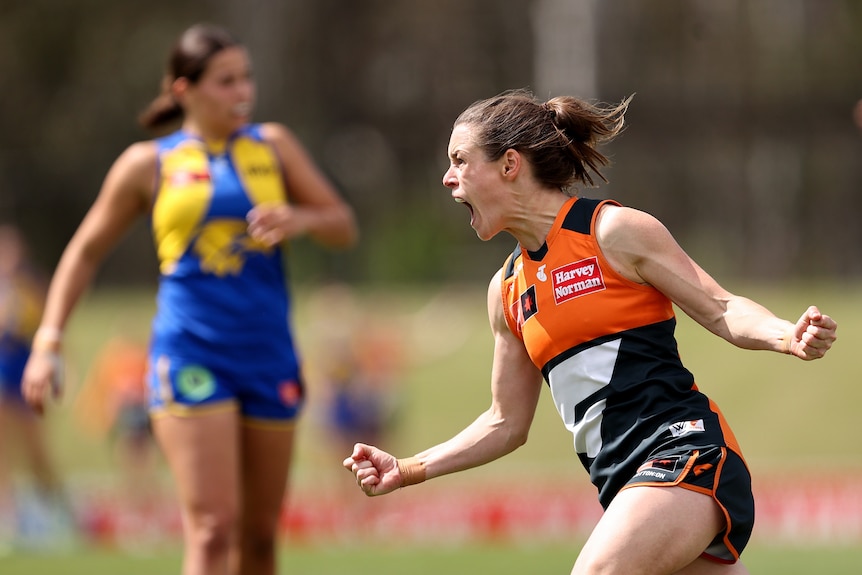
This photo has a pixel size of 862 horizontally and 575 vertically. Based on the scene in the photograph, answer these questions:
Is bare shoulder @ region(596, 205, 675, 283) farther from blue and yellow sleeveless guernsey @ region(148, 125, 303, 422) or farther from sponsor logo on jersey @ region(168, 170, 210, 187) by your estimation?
sponsor logo on jersey @ region(168, 170, 210, 187)

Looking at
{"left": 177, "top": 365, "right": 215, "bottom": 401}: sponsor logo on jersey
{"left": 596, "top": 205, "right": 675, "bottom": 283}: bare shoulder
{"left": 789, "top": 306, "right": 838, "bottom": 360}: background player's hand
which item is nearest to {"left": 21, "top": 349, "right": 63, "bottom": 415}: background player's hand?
{"left": 177, "top": 365, "right": 215, "bottom": 401}: sponsor logo on jersey

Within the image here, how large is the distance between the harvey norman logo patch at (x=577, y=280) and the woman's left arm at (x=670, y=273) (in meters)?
0.06

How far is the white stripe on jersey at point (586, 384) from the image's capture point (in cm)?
390

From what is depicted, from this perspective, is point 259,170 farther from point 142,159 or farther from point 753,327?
point 753,327

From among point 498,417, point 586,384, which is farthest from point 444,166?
point 586,384

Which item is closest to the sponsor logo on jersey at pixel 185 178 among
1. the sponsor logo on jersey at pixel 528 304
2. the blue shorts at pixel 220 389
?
the blue shorts at pixel 220 389

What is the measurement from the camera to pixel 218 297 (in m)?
5.39

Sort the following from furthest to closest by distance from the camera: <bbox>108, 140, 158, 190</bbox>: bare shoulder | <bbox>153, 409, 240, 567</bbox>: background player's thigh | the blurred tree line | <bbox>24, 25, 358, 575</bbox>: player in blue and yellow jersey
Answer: the blurred tree line < <bbox>108, 140, 158, 190</bbox>: bare shoulder < <bbox>24, 25, 358, 575</bbox>: player in blue and yellow jersey < <bbox>153, 409, 240, 567</bbox>: background player's thigh

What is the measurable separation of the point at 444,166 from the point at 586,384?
90.1ft

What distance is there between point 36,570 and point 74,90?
30.0m

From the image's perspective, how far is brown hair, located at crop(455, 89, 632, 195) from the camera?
4043 mm

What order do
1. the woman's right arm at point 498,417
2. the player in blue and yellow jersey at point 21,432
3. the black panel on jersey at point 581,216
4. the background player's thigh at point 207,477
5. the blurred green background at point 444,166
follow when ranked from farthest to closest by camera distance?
1. the blurred green background at point 444,166
2. the player in blue and yellow jersey at point 21,432
3. the background player's thigh at point 207,477
4. the woman's right arm at point 498,417
5. the black panel on jersey at point 581,216

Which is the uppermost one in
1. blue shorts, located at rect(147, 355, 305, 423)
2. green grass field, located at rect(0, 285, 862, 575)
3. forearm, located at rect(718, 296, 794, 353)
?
forearm, located at rect(718, 296, 794, 353)

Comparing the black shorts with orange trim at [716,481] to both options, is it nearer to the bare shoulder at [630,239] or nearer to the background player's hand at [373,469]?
the bare shoulder at [630,239]
